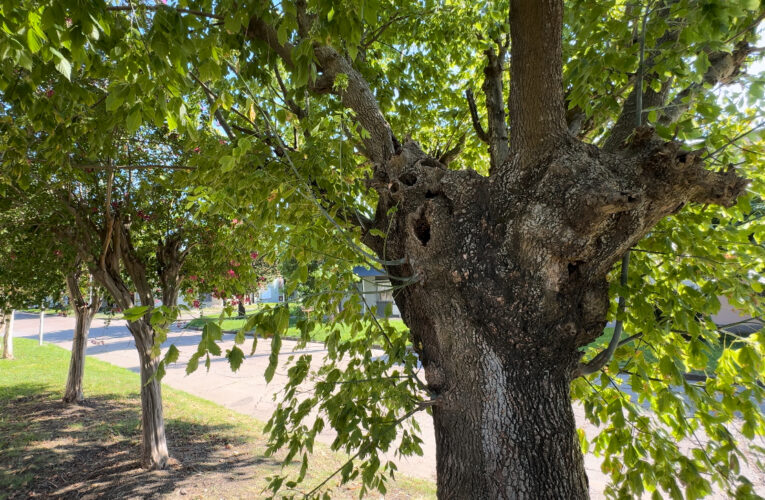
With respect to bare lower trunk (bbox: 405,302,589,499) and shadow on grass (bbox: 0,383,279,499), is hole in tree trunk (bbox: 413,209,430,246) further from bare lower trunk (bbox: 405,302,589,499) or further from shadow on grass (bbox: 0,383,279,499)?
shadow on grass (bbox: 0,383,279,499)

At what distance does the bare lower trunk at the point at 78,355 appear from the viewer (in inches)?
305

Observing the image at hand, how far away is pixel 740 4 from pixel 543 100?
682 mm

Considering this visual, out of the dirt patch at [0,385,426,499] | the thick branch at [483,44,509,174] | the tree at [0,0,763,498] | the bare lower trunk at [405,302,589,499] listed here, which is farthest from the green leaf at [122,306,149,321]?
the dirt patch at [0,385,426,499]

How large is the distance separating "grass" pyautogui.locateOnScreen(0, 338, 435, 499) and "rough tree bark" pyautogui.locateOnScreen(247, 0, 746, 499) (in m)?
2.32

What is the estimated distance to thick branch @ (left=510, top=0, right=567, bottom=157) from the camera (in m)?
1.76

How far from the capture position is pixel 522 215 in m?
1.71

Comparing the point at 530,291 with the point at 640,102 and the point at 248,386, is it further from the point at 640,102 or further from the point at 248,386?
the point at 248,386

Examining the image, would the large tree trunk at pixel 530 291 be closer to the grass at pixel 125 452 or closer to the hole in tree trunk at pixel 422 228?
the hole in tree trunk at pixel 422 228

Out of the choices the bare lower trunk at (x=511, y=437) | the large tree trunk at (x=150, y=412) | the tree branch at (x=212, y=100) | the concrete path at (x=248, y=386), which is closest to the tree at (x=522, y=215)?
the bare lower trunk at (x=511, y=437)

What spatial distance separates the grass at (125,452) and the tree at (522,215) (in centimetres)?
235

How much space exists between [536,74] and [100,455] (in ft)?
23.7

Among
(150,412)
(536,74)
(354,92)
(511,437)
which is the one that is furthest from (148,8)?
(150,412)

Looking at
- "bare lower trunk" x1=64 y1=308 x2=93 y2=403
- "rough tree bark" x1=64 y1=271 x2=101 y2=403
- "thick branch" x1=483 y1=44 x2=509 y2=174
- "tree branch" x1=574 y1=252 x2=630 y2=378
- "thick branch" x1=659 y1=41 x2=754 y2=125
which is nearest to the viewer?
"tree branch" x1=574 y1=252 x2=630 y2=378

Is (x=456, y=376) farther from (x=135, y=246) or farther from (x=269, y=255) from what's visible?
(x=135, y=246)
